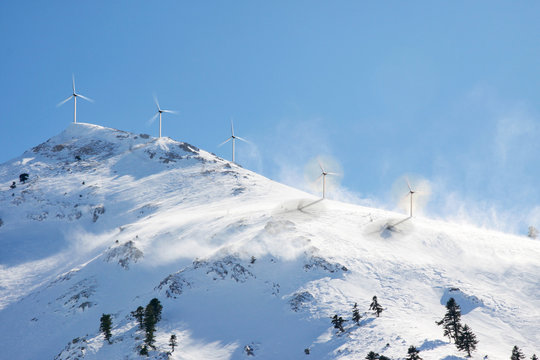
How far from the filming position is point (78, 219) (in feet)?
502

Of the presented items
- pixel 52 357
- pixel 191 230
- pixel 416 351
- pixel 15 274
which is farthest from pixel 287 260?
pixel 15 274

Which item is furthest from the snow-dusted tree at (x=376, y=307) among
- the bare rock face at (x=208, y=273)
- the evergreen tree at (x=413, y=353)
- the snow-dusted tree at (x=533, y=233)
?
the snow-dusted tree at (x=533, y=233)

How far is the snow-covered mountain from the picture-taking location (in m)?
82.4

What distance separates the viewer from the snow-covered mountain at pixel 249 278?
82.4m

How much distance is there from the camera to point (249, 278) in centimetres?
10119

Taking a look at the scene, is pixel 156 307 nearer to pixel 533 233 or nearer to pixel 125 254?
pixel 125 254

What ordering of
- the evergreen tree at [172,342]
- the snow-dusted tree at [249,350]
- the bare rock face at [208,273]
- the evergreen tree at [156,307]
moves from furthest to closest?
the bare rock face at [208,273], the evergreen tree at [156,307], the snow-dusted tree at [249,350], the evergreen tree at [172,342]

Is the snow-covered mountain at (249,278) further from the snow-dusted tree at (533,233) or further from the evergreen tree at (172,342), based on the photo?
the snow-dusted tree at (533,233)

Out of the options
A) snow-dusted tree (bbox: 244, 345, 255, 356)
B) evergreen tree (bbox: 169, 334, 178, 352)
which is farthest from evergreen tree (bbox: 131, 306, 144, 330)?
snow-dusted tree (bbox: 244, 345, 255, 356)

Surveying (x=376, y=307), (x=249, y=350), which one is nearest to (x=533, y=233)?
A: (x=376, y=307)

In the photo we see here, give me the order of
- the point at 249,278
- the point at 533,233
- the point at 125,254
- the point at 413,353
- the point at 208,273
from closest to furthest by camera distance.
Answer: the point at 413,353 → the point at 249,278 → the point at 208,273 → the point at 125,254 → the point at 533,233

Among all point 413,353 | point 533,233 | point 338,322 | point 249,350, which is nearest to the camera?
point 413,353

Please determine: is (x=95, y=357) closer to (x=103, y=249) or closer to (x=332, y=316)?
(x=332, y=316)

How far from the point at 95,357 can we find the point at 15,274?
62.5 m
